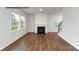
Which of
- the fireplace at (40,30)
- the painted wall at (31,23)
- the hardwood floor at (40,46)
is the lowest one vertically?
the hardwood floor at (40,46)

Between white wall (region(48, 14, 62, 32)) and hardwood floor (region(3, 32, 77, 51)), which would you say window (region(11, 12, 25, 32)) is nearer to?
hardwood floor (region(3, 32, 77, 51))

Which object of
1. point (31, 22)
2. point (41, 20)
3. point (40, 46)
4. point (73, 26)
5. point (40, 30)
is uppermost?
point (41, 20)

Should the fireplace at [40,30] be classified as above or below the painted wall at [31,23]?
below

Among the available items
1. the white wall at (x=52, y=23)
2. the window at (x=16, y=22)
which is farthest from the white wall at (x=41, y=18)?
the window at (x=16, y=22)

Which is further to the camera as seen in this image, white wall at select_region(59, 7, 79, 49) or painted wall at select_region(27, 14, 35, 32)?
painted wall at select_region(27, 14, 35, 32)

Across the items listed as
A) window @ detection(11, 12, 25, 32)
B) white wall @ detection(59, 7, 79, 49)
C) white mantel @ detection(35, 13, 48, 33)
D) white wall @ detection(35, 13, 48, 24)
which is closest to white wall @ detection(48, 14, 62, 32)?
white mantel @ detection(35, 13, 48, 33)

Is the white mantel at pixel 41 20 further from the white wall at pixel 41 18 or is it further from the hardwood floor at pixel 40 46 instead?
the hardwood floor at pixel 40 46

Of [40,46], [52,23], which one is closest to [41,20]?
[52,23]

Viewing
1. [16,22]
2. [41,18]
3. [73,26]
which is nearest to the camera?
[73,26]

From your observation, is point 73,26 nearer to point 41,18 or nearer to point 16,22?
point 16,22

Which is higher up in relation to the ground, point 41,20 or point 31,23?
point 41,20
